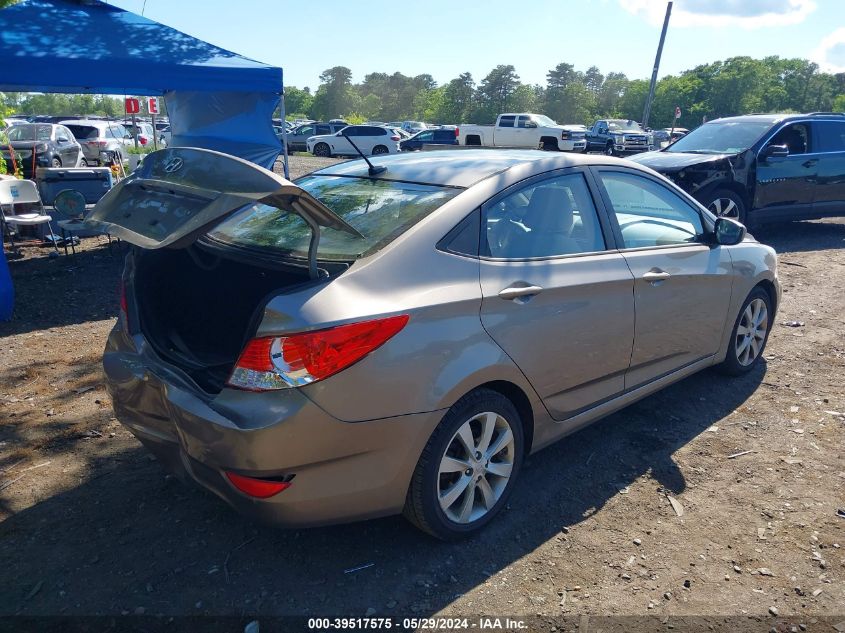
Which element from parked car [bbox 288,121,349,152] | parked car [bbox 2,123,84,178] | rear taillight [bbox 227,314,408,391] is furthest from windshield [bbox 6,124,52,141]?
rear taillight [bbox 227,314,408,391]

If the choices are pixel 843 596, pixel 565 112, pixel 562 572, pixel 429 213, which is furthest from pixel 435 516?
pixel 565 112

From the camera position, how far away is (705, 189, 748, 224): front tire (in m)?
8.91

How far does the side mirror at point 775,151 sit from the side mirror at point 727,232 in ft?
19.1

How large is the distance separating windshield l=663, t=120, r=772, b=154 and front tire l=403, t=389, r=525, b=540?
793 cm

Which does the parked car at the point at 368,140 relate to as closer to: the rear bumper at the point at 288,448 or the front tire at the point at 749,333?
the front tire at the point at 749,333

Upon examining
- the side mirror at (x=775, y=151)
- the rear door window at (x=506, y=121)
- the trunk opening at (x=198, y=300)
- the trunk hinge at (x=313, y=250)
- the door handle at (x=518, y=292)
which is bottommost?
the trunk opening at (x=198, y=300)

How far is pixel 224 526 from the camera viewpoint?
295 cm

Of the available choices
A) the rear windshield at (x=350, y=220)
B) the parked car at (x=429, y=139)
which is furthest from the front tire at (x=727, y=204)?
the parked car at (x=429, y=139)

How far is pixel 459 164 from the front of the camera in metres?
3.29

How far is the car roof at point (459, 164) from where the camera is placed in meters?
3.11

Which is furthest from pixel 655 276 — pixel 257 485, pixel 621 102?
pixel 621 102

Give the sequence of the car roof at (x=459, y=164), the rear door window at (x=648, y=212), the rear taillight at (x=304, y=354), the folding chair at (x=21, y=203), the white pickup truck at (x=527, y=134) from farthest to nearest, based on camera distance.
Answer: the white pickup truck at (x=527, y=134) < the folding chair at (x=21, y=203) < the rear door window at (x=648, y=212) < the car roof at (x=459, y=164) < the rear taillight at (x=304, y=354)

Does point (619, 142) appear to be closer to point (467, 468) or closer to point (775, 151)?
point (775, 151)

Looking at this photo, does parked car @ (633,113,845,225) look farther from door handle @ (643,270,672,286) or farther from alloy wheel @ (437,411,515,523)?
alloy wheel @ (437,411,515,523)
